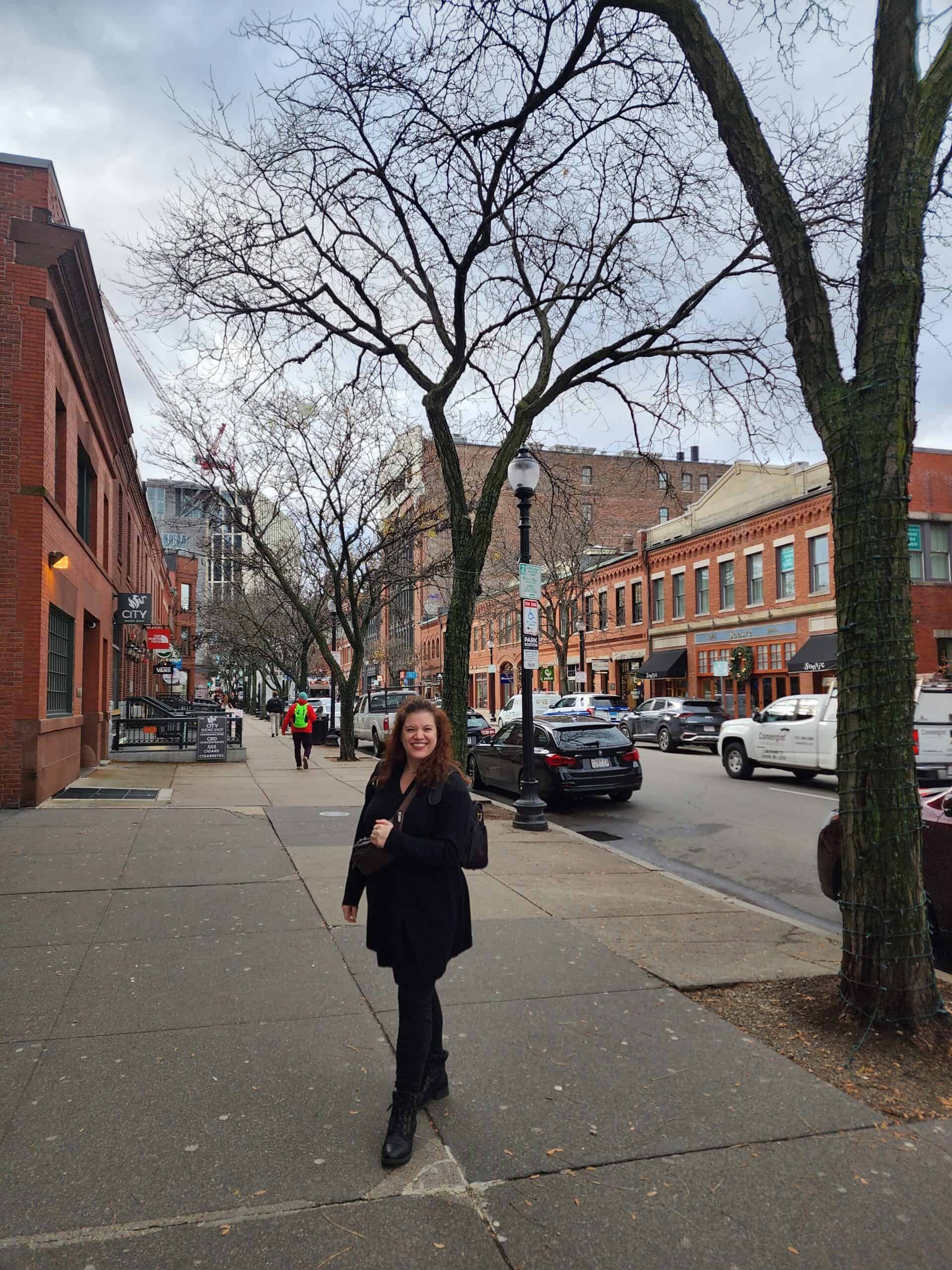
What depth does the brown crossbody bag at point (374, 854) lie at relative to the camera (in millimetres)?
3467

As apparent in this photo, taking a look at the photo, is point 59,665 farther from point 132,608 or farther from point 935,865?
point 935,865

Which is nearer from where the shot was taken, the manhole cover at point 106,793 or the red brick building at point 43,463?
the red brick building at point 43,463

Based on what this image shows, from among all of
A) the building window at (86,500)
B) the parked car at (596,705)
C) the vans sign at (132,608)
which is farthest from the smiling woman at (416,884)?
the parked car at (596,705)

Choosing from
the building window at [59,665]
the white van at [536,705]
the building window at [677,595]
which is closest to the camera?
the building window at [59,665]

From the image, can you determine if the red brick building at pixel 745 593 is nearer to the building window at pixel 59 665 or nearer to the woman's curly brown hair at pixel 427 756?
the building window at pixel 59 665

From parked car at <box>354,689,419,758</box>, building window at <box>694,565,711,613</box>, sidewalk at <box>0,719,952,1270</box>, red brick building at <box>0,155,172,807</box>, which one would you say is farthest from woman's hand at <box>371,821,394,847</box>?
building window at <box>694,565,711,613</box>

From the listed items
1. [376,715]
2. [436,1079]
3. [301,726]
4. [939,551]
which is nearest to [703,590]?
[939,551]

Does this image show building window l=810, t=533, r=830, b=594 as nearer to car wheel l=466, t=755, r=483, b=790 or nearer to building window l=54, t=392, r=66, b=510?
car wheel l=466, t=755, r=483, b=790

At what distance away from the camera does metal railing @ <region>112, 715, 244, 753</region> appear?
23.1m

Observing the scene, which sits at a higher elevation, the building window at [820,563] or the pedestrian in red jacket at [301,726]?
the building window at [820,563]

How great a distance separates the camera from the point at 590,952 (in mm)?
6102

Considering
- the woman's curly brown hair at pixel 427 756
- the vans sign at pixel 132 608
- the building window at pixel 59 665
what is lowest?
the woman's curly brown hair at pixel 427 756

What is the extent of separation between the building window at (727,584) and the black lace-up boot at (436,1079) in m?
35.4

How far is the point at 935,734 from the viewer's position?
15.2 meters
